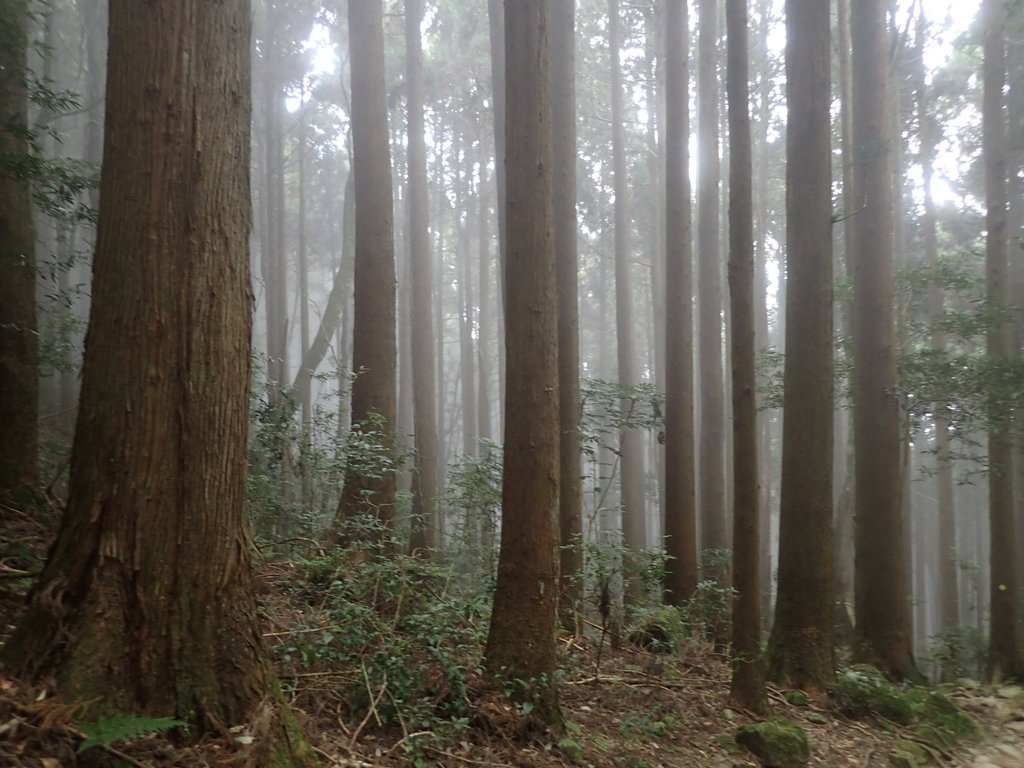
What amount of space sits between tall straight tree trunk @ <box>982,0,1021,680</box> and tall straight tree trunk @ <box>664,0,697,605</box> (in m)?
4.75

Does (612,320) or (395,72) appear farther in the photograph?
(612,320)

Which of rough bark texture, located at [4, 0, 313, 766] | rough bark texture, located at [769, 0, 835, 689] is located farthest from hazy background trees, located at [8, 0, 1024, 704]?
rough bark texture, located at [4, 0, 313, 766]

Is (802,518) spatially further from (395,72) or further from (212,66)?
(395,72)

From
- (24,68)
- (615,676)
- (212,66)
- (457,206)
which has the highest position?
(457,206)

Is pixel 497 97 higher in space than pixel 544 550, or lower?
higher

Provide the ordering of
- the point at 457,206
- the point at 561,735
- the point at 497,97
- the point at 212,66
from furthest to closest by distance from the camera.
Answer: the point at 457,206, the point at 497,97, the point at 561,735, the point at 212,66

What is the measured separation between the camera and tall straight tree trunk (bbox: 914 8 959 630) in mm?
18062

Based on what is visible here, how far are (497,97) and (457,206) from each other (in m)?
21.1

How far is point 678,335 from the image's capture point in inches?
487

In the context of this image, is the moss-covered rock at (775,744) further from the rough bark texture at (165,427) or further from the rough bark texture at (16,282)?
the rough bark texture at (16,282)

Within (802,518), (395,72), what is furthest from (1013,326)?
(395,72)

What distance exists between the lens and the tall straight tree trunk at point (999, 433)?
37.3 ft

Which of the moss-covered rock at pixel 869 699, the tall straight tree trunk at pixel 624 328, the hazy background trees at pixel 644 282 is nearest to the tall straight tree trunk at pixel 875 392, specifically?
the hazy background trees at pixel 644 282

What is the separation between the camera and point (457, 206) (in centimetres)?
3344
